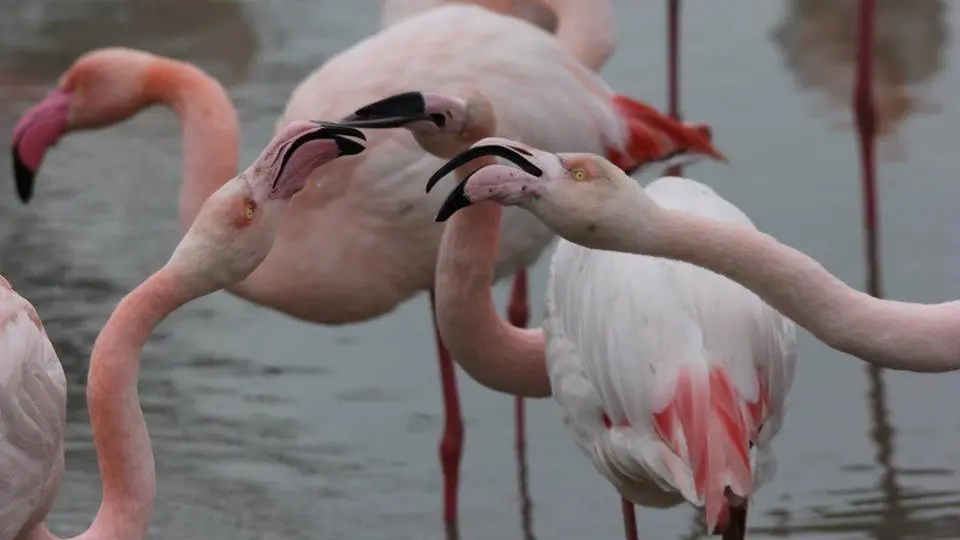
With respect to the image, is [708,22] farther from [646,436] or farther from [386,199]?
[646,436]

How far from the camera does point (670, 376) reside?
4191 millimetres

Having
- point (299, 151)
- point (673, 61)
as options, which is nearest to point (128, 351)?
point (299, 151)

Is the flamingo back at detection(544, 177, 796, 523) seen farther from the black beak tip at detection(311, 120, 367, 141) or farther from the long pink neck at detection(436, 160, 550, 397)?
the black beak tip at detection(311, 120, 367, 141)

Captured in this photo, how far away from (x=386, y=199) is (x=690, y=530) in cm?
117

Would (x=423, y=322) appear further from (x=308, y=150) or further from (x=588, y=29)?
(x=308, y=150)

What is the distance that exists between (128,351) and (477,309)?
995mm

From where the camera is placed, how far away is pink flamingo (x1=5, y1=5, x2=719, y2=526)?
5.33 metres

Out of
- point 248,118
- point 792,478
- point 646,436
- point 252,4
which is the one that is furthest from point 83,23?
point 646,436

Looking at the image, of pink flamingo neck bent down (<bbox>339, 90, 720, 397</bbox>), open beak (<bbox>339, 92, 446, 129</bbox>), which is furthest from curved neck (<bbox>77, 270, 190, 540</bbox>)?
pink flamingo neck bent down (<bbox>339, 90, 720, 397</bbox>)

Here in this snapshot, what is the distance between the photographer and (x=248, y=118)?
329 inches

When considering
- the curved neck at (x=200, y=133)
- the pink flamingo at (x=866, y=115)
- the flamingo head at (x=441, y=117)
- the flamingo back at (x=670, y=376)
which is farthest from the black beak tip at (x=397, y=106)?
the pink flamingo at (x=866, y=115)

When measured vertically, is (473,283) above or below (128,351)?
below

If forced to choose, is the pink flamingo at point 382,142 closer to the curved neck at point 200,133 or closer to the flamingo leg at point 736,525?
the curved neck at point 200,133

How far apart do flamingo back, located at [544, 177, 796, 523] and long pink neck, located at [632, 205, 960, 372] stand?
54 cm
